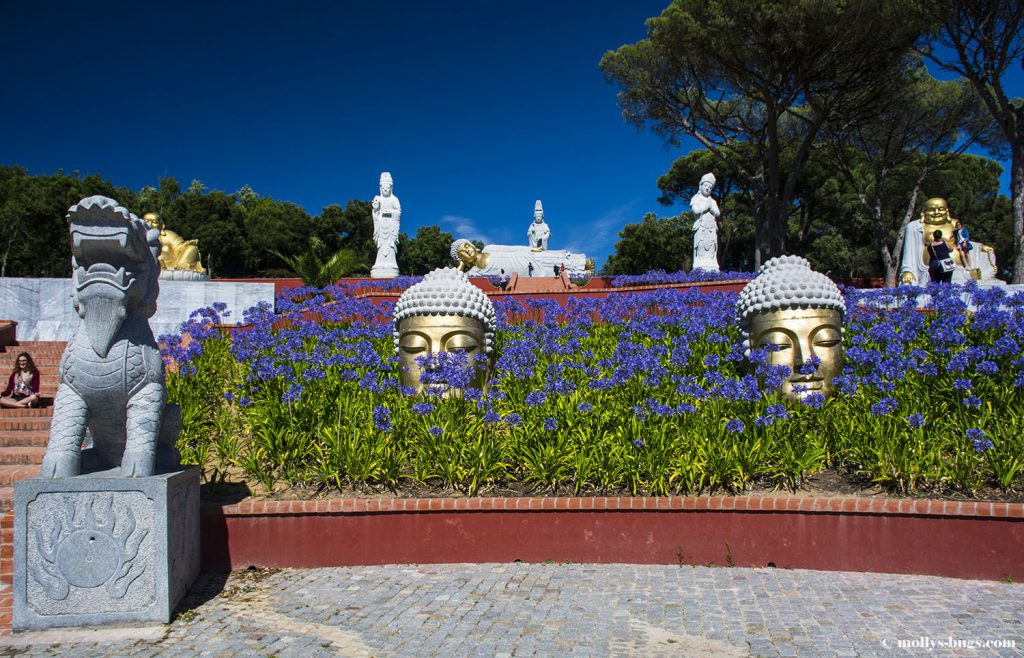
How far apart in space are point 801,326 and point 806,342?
147 mm

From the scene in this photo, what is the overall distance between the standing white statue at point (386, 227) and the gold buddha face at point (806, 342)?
61.7ft

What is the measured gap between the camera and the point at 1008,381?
5.98 metres

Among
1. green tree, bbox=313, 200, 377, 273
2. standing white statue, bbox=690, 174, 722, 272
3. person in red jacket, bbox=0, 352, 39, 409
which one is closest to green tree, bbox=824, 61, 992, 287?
standing white statue, bbox=690, 174, 722, 272

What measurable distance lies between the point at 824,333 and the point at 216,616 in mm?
5167

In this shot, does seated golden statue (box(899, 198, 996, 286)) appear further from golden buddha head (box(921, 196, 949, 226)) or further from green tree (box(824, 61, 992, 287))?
green tree (box(824, 61, 992, 287))

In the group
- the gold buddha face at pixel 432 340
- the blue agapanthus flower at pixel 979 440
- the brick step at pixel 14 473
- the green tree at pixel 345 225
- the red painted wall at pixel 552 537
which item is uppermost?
the green tree at pixel 345 225

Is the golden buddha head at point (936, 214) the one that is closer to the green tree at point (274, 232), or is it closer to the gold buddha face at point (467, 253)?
the gold buddha face at point (467, 253)

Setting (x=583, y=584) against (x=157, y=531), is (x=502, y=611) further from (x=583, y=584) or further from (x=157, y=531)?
(x=157, y=531)

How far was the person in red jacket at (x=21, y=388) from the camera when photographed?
6410 millimetres

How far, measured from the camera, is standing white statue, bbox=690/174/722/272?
20.6 m

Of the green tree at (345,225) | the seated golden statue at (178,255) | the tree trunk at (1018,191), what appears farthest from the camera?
the green tree at (345,225)

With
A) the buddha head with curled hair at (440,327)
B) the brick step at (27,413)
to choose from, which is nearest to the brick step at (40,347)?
the brick step at (27,413)

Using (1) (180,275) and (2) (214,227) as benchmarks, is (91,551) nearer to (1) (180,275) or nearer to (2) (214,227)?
(1) (180,275)

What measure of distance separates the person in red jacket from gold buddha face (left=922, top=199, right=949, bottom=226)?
14.2 m
